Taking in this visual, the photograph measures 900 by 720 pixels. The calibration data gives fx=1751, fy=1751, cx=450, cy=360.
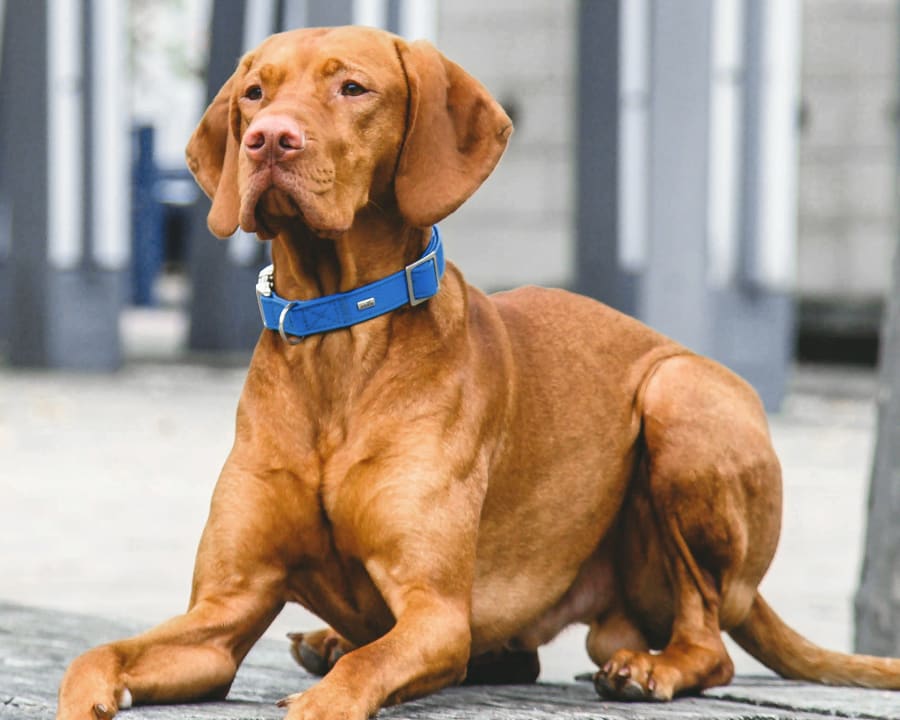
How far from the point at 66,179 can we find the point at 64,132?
44cm

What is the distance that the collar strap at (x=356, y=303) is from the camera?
351cm

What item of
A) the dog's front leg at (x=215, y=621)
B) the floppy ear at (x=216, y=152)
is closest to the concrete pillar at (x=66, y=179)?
the floppy ear at (x=216, y=152)

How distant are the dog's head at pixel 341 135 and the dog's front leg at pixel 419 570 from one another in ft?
1.73

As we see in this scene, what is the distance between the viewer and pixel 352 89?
3.36 meters

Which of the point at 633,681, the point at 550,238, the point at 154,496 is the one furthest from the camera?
the point at 550,238

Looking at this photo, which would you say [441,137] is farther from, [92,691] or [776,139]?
[776,139]

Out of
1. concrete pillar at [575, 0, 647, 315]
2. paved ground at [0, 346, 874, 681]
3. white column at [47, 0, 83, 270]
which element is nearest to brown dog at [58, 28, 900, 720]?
paved ground at [0, 346, 874, 681]

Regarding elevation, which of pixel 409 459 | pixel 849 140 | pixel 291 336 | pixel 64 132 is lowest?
pixel 849 140

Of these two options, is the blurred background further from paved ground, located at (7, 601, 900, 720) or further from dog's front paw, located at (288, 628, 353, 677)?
dog's front paw, located at (288, 628, 353, 677)

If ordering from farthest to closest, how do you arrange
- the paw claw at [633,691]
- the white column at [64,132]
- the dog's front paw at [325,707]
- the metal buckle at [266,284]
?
the white column at [64,132]
the paw claw at [633,691]
the metal buckle at [266,284]
the dog's front paw at [325,707]

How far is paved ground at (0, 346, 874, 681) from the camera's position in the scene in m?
6.86

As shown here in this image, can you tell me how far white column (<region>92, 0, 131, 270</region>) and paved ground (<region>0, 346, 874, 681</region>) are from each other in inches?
55.9

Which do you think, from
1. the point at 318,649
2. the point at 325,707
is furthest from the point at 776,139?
the point at 325,707

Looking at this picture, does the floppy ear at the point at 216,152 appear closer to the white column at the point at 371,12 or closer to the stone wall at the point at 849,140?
the white column at the point at 371,12
